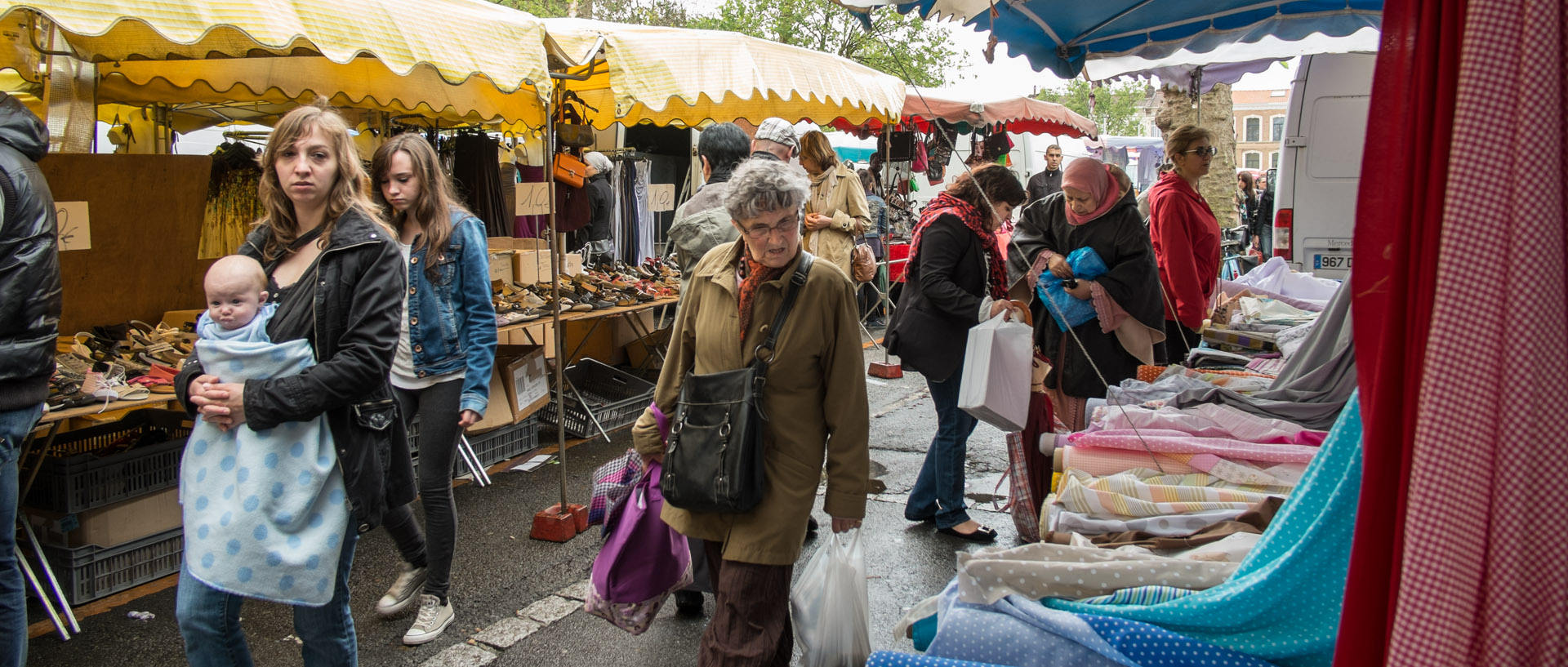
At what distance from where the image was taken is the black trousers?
3746 mm

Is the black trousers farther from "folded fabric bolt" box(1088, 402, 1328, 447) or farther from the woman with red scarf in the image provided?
"folded fabric bolt" box(1088, 402, 1328, 447)

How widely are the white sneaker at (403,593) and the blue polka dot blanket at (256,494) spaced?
1565 millimetres

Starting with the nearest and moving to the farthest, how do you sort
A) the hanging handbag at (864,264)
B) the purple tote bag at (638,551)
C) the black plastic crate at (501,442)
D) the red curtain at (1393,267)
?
the red curtain at (1393,267) → the purple tote bag at (638,551) → the hanging handbag at (864,264) → the black plastic crate at (501,442)

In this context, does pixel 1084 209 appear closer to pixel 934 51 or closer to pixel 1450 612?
pixel 1450 612

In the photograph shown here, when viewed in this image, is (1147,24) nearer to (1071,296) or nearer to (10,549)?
(1071,296)

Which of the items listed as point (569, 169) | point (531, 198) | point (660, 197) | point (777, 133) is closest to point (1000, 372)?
point (777, 133)

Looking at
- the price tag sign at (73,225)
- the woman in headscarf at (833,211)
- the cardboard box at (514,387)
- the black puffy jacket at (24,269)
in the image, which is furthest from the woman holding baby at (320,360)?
the woman in headscarf at (833,211)

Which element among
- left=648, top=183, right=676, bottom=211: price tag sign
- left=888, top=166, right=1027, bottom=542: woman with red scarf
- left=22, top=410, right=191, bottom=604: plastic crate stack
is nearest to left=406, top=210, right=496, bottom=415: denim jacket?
left=22, top=410, right=191, bottom=604: plastic crate stack

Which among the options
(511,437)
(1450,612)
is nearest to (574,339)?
(511,437)

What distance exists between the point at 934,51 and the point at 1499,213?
28.6 metres

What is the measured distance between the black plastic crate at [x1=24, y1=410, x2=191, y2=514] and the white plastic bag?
2.54 metres

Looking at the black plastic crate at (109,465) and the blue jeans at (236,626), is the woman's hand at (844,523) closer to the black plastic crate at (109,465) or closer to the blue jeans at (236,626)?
the blue jeans at (236,626)

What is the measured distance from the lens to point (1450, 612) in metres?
1.00

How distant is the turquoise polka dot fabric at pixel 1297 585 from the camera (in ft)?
4.94
